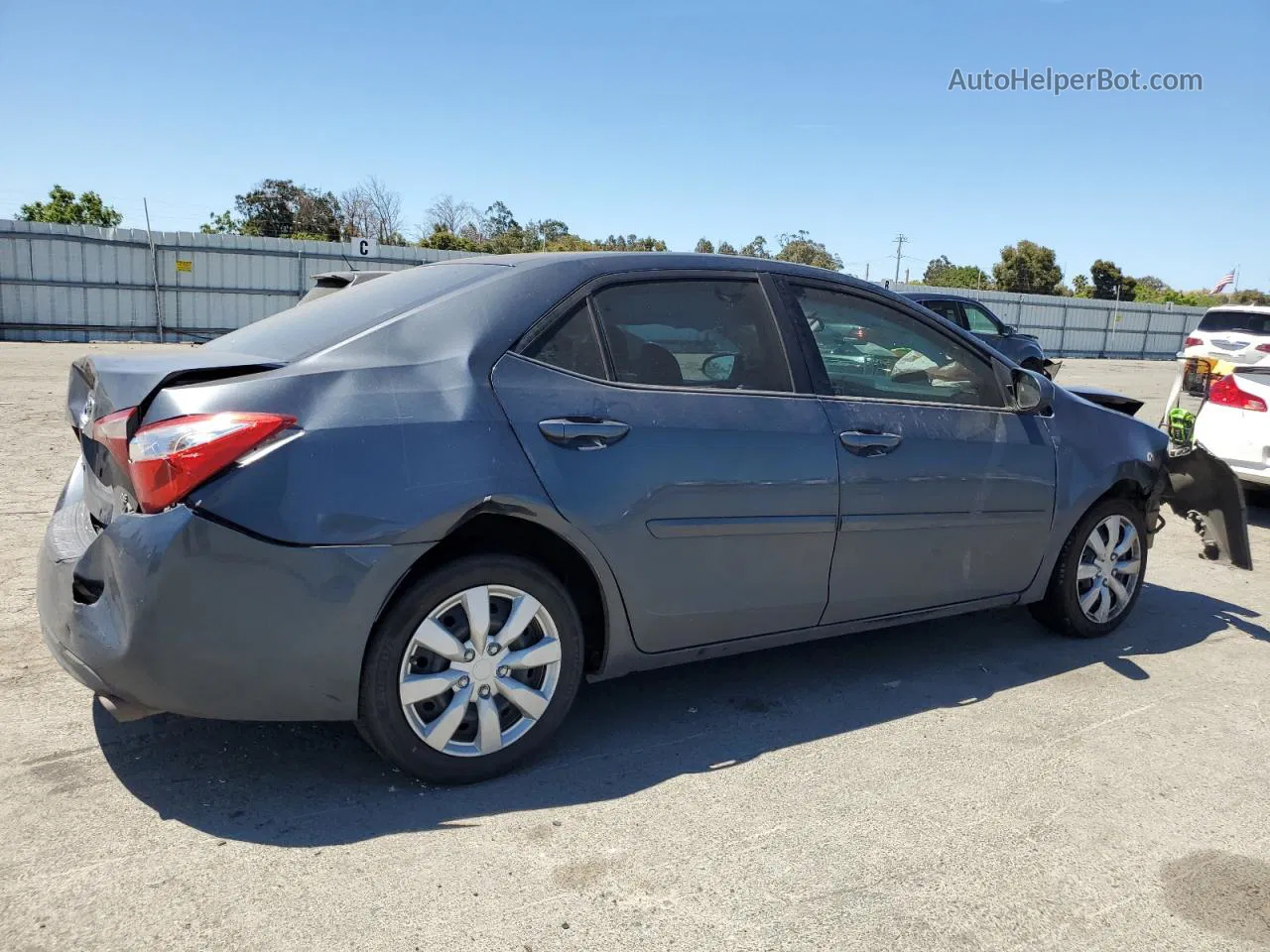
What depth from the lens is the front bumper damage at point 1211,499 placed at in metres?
5.02

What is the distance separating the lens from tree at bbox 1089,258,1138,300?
57.6 meters

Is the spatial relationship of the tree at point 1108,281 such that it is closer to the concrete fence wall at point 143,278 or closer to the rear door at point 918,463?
the concrete fence wall at point 143,278

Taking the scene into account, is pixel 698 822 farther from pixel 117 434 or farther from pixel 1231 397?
pixel 1231 397

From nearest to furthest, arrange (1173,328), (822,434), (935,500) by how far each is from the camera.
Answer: (822,434)
(935,500)
(1173,328)

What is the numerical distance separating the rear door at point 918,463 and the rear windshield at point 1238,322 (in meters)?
15.6

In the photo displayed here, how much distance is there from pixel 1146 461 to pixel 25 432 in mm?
8998

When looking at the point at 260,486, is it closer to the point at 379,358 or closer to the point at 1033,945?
the point at 379,358

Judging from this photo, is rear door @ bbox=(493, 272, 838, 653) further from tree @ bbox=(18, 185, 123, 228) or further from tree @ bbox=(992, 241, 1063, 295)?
tree @ bbox=(992, 241, 1063, 295)

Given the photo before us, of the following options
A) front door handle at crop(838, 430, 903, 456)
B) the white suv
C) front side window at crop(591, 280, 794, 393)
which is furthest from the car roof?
front side window at crop(591, 280, 794, 393)

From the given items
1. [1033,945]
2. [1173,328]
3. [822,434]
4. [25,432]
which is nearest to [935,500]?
[822,434]

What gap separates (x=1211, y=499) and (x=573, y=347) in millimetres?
3701

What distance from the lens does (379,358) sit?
2955mm

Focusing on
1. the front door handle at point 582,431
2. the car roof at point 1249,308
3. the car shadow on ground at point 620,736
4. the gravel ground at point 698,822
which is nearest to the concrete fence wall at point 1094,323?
the car roof at point 1249,308

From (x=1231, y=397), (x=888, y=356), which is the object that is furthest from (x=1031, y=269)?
(x=888, y=356)
